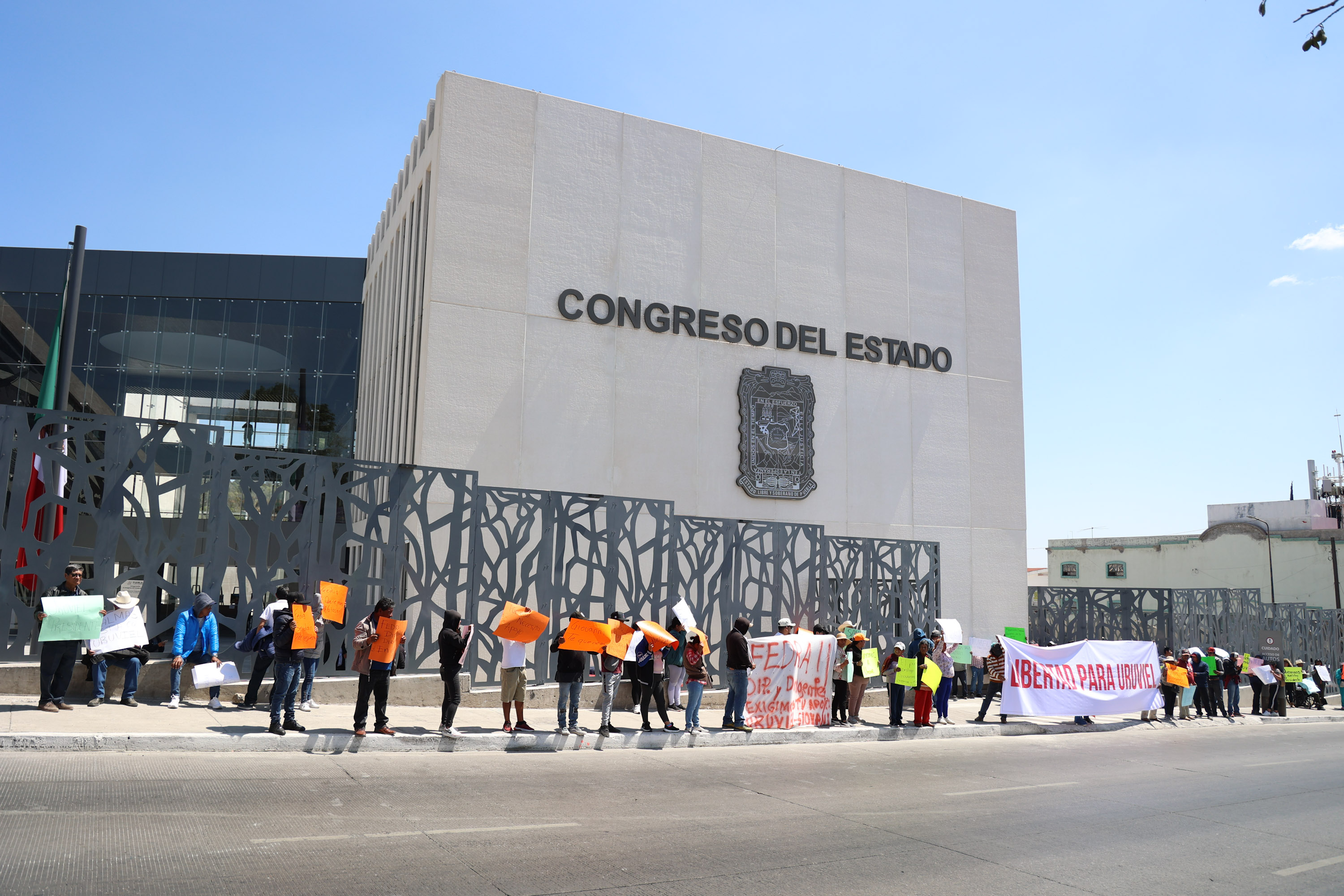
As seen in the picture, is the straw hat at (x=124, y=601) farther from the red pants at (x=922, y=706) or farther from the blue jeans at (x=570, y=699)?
the red pants at (x=922, y=706)

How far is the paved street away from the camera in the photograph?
21.8 feet

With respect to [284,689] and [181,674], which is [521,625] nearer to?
[284,689]

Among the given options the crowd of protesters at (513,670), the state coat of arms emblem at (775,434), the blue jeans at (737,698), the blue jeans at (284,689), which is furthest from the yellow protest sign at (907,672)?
the blue jeans at (284,689)

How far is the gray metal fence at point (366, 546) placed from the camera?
14.2 metres

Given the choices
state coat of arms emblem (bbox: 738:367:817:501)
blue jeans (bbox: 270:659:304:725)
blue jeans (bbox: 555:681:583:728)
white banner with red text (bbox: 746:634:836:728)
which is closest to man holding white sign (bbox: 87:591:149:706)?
blue jeans (bbox: 270:659:304:725)

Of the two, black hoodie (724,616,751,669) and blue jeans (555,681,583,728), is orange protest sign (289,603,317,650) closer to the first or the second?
blue jeans (555,681,583,728)

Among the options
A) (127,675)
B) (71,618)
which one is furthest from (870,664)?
(71,618)

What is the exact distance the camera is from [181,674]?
1397 cm

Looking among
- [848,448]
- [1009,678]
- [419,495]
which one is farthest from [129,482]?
[848,448]

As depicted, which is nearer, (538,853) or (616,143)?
(538,853)

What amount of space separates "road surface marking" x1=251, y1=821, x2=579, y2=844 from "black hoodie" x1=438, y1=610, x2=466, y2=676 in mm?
4792

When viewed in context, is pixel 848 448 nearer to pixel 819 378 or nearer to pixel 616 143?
pixel 819 378

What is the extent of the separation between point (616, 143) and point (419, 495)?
12879 mm

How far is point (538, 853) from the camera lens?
7379 millimetres
